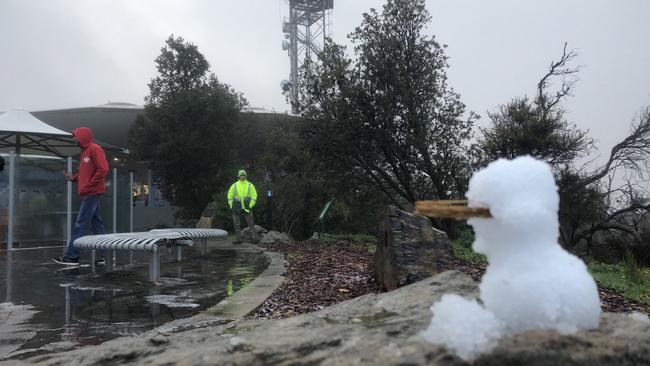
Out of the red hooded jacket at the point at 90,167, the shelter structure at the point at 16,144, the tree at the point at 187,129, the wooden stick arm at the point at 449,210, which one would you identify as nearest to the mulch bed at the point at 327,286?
the wooden stick arm at the point at 449,210

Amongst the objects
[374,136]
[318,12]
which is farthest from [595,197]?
[318,12]

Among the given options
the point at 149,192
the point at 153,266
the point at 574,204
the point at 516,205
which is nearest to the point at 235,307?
the point at 153,266

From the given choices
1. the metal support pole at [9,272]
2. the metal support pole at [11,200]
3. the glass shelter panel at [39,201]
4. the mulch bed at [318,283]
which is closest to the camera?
the mulch bed at [318,283]

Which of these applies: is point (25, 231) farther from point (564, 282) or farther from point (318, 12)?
point (318, 12)

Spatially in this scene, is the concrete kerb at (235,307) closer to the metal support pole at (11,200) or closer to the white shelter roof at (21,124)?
the metal support pole at (11,200)

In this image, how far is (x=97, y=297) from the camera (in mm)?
5594

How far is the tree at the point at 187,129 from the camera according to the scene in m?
20.7

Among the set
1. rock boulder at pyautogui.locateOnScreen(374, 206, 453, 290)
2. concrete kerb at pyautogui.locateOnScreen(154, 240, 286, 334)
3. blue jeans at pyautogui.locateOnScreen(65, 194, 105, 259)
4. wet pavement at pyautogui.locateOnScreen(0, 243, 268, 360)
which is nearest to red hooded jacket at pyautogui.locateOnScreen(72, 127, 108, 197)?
blue jeans at pyautogui.locateOnScreen(65, 194, 105, 259)

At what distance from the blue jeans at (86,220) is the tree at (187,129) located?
12399mm

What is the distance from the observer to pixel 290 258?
9109 mm

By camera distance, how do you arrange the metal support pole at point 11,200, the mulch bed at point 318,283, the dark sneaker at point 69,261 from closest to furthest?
the mulch bed at point 318,283 → the dark sneaker at point 69,261 → the metal support pole at point 11,200

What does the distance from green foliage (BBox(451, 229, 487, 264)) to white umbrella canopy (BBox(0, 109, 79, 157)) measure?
9726 millimetres

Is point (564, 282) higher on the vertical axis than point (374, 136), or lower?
lower

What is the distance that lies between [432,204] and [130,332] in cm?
308
